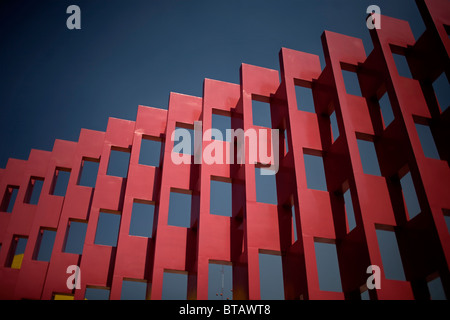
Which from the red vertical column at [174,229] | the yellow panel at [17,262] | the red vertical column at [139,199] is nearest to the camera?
the red vertical column at [174,229]

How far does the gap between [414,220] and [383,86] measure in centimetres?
505

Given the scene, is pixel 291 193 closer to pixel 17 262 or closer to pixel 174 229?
pixel 174 229

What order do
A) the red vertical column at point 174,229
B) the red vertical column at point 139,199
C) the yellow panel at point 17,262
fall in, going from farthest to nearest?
the yellow panel at point 17,262, the red vertical column at point 139,199, the red vertical column at point 174,229

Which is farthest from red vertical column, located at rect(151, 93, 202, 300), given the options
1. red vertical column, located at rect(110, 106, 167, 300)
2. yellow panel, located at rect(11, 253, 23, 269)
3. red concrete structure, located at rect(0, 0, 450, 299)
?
yellow panel, located at rect(11, 253, 23, 269)

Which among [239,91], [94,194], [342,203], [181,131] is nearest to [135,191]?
[94,194]

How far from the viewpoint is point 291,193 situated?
40.0ft

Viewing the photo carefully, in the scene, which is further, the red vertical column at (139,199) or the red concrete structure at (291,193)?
the red vertical column at (139,199)

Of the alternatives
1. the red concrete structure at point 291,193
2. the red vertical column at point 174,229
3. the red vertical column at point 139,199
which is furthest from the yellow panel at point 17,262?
the red vertical column at point 174,229

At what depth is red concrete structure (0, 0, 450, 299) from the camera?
10.2 metres

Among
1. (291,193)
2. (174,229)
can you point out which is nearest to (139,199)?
(174,229)

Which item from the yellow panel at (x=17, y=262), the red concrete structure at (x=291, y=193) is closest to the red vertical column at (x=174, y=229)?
the red concrete structure at (x=291, y=193)

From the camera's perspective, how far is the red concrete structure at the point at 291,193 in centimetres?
1017

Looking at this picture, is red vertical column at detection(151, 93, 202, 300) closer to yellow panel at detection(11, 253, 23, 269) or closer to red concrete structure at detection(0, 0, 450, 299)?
red concrete structure at detection(0, 0, 450, 299)

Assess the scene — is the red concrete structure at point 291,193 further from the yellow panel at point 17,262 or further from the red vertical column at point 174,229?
the yellow panel at point 17,262
